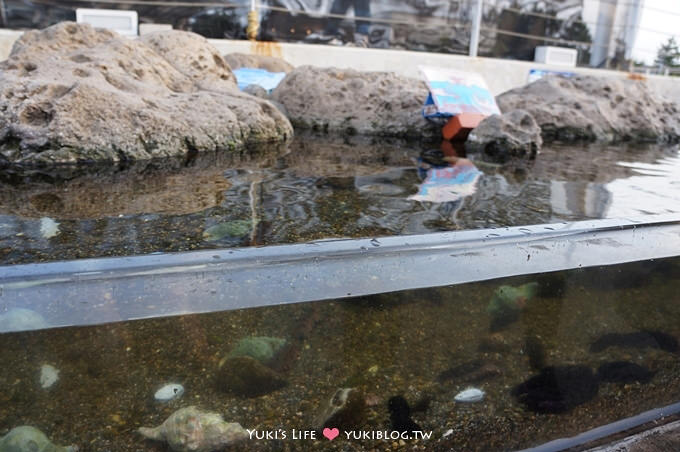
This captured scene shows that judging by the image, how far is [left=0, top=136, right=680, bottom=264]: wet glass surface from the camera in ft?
5.81

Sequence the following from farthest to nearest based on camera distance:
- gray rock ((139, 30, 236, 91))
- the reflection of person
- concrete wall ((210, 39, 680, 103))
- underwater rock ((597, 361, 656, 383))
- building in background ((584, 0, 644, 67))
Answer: building in background ((584, 0, 644, 67)) → the reflection of person → concrete wall ((210, 39, 680, 103)) → gray rock ((139, 30, 236, 91)) → underwater rock ((597, 361, 656, 383))

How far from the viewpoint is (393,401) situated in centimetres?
113

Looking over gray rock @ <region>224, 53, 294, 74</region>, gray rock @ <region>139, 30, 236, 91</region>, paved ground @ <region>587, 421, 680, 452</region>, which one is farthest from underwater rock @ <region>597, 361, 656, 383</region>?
gray rock @ <region>224, 53, 294, 74</region>

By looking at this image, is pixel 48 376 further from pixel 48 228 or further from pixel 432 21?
pixel 432 21

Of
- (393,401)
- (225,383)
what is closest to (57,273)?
(225,383)

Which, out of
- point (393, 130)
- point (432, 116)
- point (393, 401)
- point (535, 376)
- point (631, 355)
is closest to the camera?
point (393, 401)

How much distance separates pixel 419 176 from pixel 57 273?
249 cm

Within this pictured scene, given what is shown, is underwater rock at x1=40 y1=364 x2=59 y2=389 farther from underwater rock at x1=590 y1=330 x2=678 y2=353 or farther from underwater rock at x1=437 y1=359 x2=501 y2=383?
underwater rock at x1=590 y1=330 x2=678 y2=353

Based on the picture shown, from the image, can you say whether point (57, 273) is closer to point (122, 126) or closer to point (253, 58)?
point (122, 126)

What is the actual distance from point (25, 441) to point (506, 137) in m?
4.40

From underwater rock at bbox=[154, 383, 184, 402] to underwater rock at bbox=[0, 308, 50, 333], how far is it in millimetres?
248

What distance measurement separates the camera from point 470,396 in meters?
1.19

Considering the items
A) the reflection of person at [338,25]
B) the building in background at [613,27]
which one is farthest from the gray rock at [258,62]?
the building in background at [613,27]

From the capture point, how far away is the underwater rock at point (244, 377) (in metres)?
1.02
